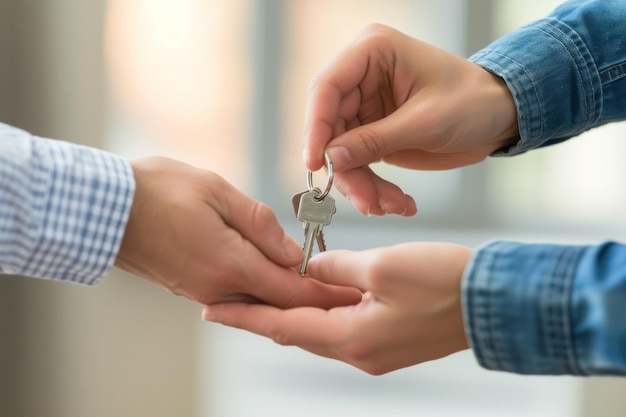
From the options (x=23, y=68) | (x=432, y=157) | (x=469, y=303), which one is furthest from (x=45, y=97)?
(x=469, y=303)

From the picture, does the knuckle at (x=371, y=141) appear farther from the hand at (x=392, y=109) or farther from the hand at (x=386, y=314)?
the hand at (x=386, y=314)

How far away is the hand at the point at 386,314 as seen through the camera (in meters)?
0.80

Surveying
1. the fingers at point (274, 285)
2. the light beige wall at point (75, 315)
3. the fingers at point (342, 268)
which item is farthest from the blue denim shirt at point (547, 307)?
the light beige wall at point (75, 315)

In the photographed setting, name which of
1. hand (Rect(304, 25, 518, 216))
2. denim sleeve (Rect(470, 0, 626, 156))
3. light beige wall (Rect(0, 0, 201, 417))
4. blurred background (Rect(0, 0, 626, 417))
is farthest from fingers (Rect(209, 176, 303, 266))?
light beige wall (Rect(0, 0, 201, 417))

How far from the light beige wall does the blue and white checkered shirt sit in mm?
1355

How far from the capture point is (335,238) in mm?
2154

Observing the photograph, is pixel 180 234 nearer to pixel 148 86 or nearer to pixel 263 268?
pixel 263 268

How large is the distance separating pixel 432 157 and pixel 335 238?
102 centimetres

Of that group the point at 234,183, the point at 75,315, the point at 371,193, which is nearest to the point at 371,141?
the point at 371,193

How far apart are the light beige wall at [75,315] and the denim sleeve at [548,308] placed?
1537mm

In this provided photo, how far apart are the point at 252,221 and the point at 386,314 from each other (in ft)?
0.74

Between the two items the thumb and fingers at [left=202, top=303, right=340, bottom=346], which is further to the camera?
the thumb

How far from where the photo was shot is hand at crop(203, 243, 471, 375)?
80cm

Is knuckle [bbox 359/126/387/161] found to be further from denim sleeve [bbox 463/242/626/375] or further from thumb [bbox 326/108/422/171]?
denim sleeve [bbox 463/242/626/375]
